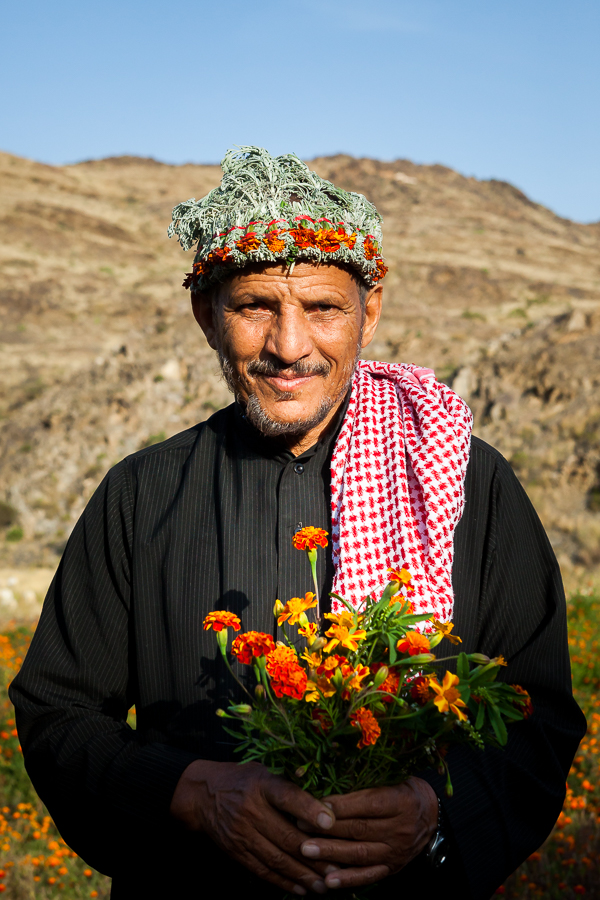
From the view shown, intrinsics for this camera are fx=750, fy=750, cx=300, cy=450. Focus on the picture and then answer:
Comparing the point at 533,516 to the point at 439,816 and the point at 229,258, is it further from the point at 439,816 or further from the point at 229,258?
the point at 229,258

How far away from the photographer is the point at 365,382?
1.96 m

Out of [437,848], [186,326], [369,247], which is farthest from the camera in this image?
[186,326]

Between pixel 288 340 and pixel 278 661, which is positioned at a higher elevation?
pixel 288 340

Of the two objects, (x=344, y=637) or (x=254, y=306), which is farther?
(x=254, y=306)

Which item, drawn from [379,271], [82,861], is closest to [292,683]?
[379,271]

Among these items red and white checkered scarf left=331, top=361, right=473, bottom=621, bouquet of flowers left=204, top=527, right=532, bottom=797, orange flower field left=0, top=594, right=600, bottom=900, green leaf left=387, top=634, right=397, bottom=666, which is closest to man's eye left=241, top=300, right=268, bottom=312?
red and white checkered scarf left=331, top=361, right=473, bottom=621

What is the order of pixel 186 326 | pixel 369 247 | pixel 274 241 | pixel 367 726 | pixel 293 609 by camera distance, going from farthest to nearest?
1. pixel 186 326
2. pixel 369 247
3. pixel 274 241
4. pixel 293 609
5. pixel 367 726

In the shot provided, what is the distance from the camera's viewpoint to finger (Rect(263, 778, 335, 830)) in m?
1.19

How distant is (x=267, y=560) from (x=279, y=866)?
2.05 feet

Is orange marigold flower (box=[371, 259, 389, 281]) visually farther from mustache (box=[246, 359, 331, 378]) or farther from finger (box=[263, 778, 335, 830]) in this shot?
finger (box=[263, 778, 335, 830])

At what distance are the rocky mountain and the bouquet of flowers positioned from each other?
1.90 m

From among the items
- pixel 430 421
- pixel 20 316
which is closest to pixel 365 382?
pixel 430 421

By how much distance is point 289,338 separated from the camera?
1692mm

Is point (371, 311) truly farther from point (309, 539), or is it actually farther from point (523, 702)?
point (523, 702)
